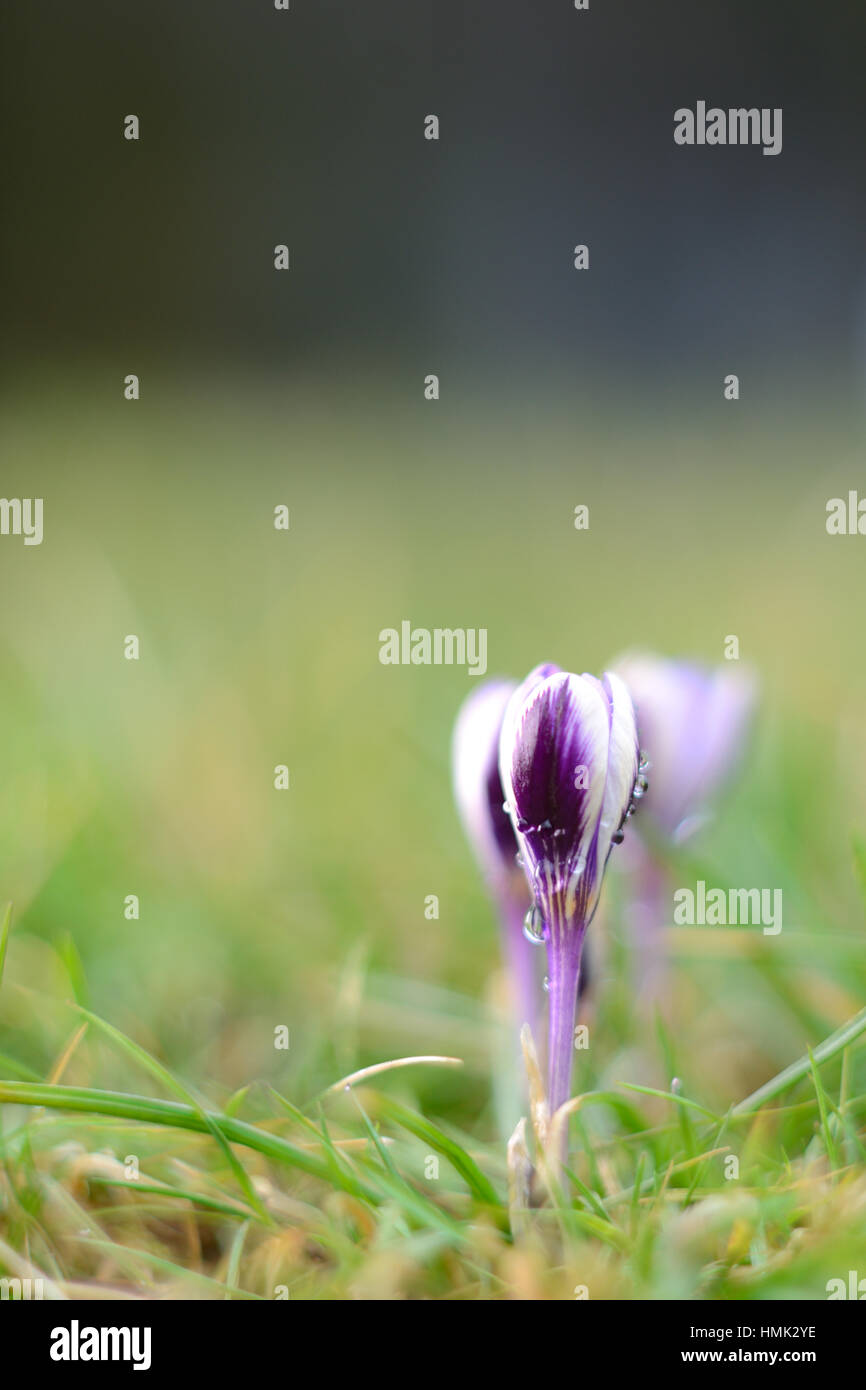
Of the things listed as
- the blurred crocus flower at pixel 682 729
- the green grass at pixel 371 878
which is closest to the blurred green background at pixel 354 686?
the green grass at pixel 371 878

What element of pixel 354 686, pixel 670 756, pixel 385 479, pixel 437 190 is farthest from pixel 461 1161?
pixel 385 479

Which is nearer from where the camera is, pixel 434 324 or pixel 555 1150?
pixel 555 1150

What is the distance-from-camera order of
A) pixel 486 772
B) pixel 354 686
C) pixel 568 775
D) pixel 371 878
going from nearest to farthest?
pixel 568 775 < pixel 486 772 < pixel 371 878 < pixel 354 686

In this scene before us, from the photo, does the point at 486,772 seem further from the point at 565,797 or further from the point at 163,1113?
the point at 163,1113

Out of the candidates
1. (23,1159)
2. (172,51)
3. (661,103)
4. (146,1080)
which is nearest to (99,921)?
(146,1080)


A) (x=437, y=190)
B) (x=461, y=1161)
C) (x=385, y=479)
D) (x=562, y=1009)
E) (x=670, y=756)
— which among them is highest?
(x=437, y=190)

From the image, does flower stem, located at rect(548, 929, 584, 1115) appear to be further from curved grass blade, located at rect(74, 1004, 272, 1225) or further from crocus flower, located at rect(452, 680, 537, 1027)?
curved grass blade, located at rect(74, 1004, 272, 1225)
